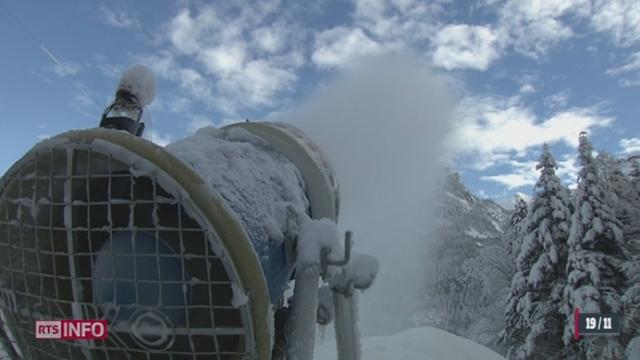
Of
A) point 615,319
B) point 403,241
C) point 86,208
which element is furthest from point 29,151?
point 403,241

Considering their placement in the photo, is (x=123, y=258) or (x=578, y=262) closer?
(x=123, y=258)

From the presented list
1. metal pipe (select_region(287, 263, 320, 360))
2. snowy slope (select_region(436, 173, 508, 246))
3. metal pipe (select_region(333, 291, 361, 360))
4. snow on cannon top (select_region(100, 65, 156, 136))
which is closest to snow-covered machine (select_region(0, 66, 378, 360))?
metal pipe (select_region(287, 263, 320, 360))

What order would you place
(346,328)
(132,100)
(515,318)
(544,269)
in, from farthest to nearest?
(515,318), (544,269), (346,328), (132,100)

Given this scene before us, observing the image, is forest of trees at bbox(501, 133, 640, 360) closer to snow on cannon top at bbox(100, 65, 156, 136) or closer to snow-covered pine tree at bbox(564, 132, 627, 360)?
snow-covered pine tree at bbox(564, 132, 627, 360)

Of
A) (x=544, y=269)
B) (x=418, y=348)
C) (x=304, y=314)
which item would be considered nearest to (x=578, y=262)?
(x=544, y=269)

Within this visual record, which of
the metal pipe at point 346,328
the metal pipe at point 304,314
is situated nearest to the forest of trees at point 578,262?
the metal pipe at point 346,328

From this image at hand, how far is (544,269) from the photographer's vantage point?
21.8 m

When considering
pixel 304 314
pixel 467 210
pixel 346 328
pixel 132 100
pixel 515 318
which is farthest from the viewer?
pixel 467 210

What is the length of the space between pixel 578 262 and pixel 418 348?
13.2m

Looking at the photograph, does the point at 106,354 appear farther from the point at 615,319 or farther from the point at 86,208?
the point at 615,319

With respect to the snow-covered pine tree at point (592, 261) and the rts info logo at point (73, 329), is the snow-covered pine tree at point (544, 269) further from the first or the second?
the rts info logo at point (73, 329)

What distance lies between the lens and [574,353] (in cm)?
2042

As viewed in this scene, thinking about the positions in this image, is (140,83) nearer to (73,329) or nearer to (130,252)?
(130,252)

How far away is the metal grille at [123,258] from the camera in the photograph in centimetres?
183
